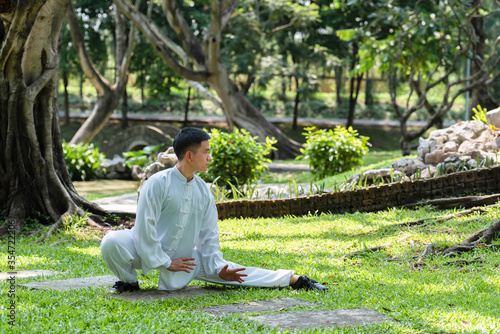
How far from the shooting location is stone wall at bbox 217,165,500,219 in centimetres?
775

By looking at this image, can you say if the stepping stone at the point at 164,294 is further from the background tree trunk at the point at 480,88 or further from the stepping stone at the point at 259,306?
the background tree trunk at the point at 480,88

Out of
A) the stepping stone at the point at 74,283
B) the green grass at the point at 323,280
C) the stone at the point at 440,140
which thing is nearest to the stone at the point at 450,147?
the stone at the point at 440,140

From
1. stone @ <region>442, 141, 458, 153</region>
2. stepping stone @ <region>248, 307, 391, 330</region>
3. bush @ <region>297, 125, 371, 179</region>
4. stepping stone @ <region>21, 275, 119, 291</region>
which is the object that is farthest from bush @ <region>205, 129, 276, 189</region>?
stepping stone @ <region>248, 307, 391, 330</region>

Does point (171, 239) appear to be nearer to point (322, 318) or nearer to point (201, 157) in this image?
point (201, 157)

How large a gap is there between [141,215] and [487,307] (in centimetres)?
234

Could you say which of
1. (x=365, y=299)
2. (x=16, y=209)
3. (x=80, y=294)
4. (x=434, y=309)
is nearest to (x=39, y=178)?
(x=16, y=209)

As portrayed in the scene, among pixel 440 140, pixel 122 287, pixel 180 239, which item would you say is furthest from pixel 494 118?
pixel 122 287

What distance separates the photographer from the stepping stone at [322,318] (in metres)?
3.38

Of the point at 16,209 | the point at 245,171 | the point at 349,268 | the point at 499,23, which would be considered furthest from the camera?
the point at 499,23

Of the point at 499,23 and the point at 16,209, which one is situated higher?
the point at 499,23

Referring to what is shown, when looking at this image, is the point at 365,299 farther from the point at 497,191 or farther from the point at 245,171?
the point at 245,171

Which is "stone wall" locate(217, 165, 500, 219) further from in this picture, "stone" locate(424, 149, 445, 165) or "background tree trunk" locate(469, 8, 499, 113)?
"background tree trunk" locate(469, 8, 499, 113)

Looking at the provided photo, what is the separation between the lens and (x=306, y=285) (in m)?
4.29

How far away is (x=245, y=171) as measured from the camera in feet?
35.3
